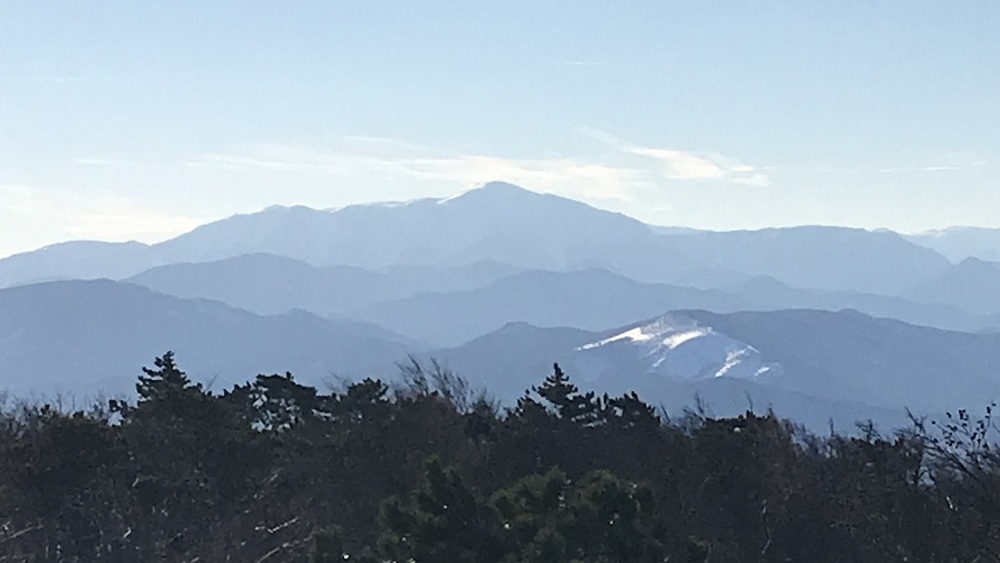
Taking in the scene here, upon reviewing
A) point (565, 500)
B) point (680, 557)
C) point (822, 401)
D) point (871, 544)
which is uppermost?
point (565, 500)

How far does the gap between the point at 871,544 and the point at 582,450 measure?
433 centimetres

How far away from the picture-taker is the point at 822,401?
172m

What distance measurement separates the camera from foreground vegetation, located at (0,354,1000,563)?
14.1 metres

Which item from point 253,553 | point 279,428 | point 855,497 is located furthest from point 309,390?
point 855,497

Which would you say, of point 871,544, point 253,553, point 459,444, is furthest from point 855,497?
point 253,553

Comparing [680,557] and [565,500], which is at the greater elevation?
[565,500]

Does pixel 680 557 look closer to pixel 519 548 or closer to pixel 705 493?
pixel 519 548

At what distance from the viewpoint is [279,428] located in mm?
19312

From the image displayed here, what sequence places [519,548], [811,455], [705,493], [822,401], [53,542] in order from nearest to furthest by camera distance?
[519,548]
[53,542]
[705,493]
[811,455]
[822,401]

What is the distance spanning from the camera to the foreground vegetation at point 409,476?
46.2 feet

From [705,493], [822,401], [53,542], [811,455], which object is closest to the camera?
[53,542]

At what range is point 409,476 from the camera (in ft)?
50.1

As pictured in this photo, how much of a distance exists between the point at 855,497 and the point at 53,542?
34.4 feet

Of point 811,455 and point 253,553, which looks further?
point 811,455
